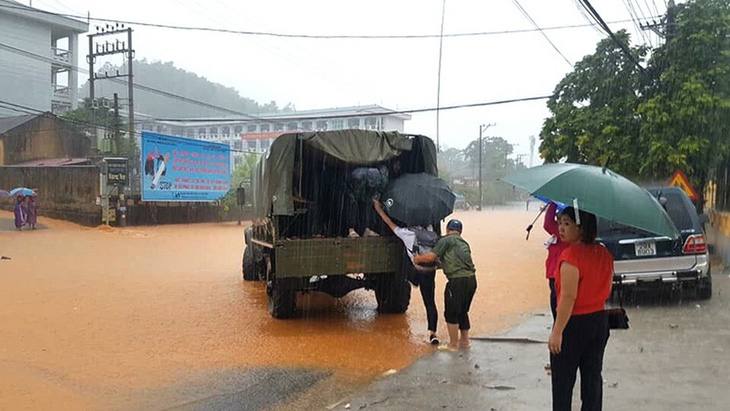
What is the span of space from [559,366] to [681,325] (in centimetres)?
528

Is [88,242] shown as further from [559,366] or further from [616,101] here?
[559,366]

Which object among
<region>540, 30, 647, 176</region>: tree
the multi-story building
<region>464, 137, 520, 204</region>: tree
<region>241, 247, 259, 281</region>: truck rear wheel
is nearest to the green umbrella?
<region>241, 247, 259, 281</region>: truck rear wheel

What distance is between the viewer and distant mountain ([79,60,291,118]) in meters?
67.5

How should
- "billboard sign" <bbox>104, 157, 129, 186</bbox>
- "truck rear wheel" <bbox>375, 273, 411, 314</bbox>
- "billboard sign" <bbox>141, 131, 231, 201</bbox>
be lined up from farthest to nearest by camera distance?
1. "billboard sign" <bbox>141, 131, 231, 201</bbox>
2. "billboard sign" <bbox>104, 157, 129, 186</bbox>
3. "truck rear wheel" <bbox>375, 273, 411, 314</bbox>

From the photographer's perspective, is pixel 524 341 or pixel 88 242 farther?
pixel 88 242

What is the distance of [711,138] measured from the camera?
1448 cm

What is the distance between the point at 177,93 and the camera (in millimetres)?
66812

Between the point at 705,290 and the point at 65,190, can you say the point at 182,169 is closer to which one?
the point at 65,190

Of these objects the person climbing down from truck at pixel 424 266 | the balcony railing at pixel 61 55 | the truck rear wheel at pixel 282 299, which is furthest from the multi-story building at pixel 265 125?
the person climbing down from truck at pixel 424 266

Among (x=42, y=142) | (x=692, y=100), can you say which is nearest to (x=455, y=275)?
(x=692, y=100)

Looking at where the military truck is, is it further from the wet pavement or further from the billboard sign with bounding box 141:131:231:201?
the billboard sign with bounding box 141:131:231:201

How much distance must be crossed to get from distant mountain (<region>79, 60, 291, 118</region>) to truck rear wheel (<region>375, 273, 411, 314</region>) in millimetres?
52528

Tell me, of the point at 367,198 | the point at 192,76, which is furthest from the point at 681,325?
the point at 192,76

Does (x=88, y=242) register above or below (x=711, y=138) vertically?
below
